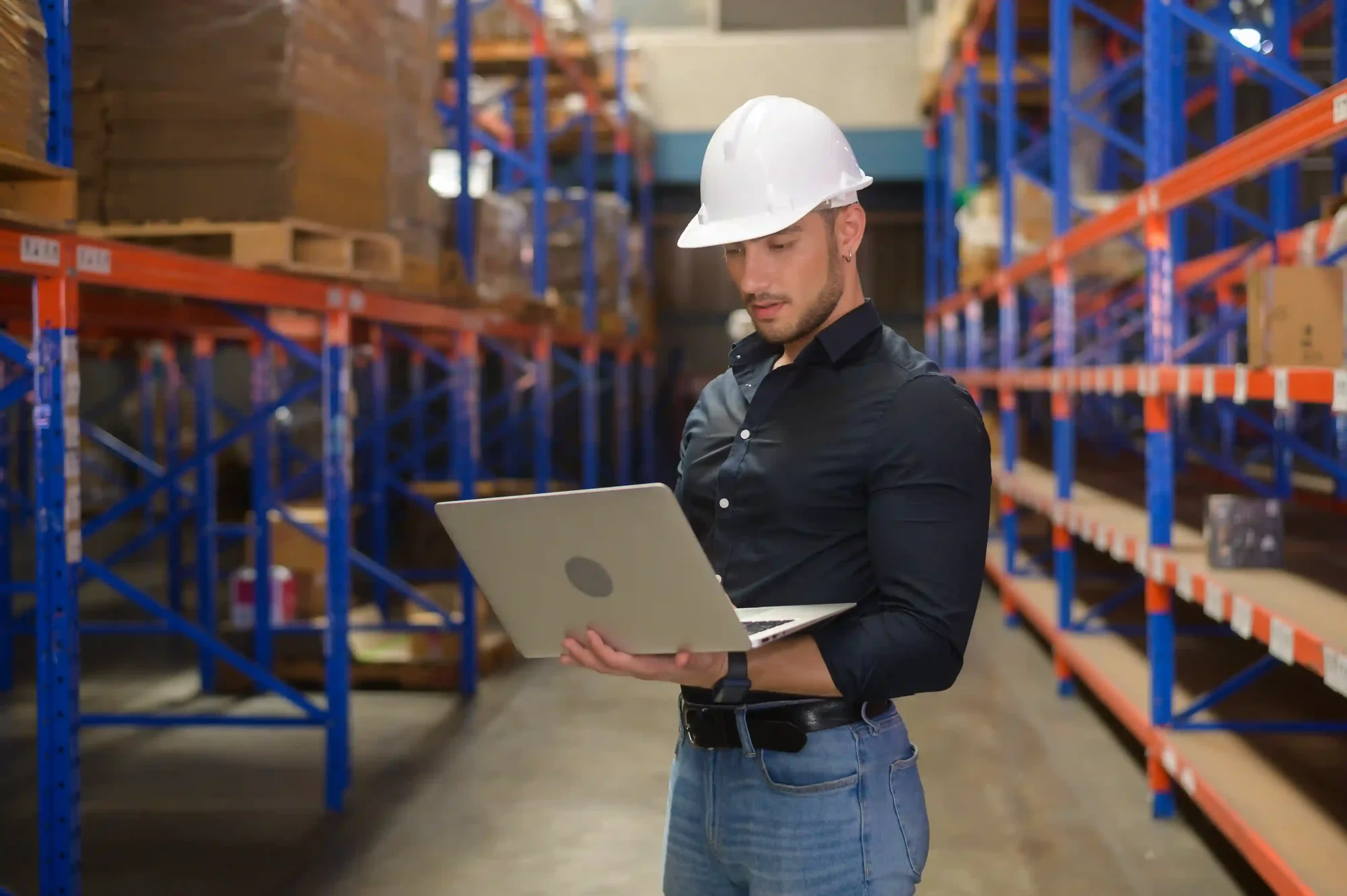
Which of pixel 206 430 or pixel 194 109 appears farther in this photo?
pixel 206 430

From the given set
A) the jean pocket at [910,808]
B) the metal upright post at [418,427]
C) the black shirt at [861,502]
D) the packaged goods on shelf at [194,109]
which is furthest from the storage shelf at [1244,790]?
the metal upright post at [418,427]

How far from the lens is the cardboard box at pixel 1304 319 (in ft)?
12.5

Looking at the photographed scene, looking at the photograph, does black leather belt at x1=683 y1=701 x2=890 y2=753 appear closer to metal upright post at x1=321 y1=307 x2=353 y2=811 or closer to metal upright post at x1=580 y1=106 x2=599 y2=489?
metal upright post at x1=321 y1=307 x2=353 y2=811

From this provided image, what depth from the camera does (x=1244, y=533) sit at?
176 inches

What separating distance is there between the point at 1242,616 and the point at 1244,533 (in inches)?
30.1

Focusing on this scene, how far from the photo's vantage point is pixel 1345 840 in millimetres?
3574

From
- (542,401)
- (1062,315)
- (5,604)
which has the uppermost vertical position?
(1062,315)

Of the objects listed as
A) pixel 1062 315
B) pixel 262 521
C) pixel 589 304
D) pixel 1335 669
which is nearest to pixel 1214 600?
pixel 1335 669

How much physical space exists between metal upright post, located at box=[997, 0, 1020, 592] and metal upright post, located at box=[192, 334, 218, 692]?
16.3 feet

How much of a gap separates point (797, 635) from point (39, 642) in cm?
233

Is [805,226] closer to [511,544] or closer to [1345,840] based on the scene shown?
[511,544]

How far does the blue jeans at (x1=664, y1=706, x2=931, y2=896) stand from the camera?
1.88 meters

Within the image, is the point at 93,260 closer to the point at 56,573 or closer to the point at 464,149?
the point at 56,573

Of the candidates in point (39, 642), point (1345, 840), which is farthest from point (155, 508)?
point (1345, 840)
